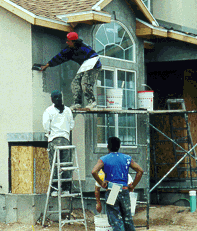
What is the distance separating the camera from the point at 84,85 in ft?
32.2

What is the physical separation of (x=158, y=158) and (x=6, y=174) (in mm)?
5003

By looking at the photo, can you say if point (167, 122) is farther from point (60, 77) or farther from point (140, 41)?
point (60, 77)

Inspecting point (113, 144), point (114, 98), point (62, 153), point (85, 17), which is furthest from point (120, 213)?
point (85, 17)

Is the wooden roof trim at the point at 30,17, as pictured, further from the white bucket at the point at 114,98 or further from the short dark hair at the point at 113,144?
the short dark hair at the point at 113,144

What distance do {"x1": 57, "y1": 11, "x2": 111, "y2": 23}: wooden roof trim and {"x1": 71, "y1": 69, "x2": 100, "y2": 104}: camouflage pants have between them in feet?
3.42

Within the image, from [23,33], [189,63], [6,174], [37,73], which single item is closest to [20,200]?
[6,174]

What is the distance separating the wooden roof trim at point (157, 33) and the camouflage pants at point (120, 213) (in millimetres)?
5305

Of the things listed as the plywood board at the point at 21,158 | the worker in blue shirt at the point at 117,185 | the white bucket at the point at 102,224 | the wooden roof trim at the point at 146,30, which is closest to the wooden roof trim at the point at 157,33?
the wooden roof trim at the point at 146,30

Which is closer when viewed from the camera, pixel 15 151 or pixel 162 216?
pixel 15 151

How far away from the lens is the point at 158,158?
13.5 metres

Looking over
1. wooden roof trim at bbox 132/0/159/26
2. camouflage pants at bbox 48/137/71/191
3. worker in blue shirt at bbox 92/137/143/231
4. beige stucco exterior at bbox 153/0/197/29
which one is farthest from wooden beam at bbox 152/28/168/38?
worker in blue shirt at bbox 92/137/143/231

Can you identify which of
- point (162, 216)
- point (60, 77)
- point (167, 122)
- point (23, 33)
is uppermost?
point (23, 33)

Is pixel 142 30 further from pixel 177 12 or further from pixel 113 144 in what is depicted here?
pixel 113 144

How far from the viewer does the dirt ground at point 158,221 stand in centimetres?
942
